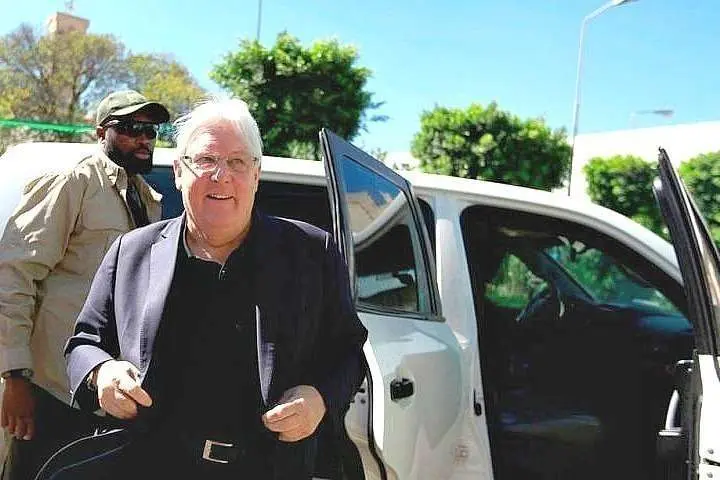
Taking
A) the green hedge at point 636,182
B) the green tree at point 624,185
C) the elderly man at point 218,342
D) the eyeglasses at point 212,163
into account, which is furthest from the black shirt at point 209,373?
the green tree at point 624,185

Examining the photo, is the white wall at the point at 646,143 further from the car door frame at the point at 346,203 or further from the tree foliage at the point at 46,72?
the tree foliage at the point at 46,72

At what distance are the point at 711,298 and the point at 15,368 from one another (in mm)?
1821

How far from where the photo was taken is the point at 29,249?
212 cm

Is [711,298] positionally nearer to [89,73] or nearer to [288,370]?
[288,370]

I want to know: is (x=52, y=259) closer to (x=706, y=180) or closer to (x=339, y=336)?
(x=339, y=336)

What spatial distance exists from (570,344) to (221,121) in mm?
2316

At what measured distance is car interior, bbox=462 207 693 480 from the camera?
3.00m

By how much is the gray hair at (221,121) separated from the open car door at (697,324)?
3.41ft

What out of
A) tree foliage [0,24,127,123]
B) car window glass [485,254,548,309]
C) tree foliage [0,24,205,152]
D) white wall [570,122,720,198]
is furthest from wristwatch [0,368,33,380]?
tree foliage [0,24,127,123]

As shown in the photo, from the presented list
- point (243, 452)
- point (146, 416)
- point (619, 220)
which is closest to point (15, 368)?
point (146, 416)

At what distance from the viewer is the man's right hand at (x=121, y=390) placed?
151 centimetres

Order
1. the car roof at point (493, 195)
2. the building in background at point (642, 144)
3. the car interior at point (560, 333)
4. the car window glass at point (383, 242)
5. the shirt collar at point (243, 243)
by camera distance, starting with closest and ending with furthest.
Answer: the shirt collar at point (243, 243) → the car window glass at point (383, 242) → the car roof at point (493, 195) → the car interior at point (560, 333) → the building in background at point (642, 144)

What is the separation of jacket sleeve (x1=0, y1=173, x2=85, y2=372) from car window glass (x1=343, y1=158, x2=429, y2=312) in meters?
0.83

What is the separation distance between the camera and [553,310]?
3490 millimetres
